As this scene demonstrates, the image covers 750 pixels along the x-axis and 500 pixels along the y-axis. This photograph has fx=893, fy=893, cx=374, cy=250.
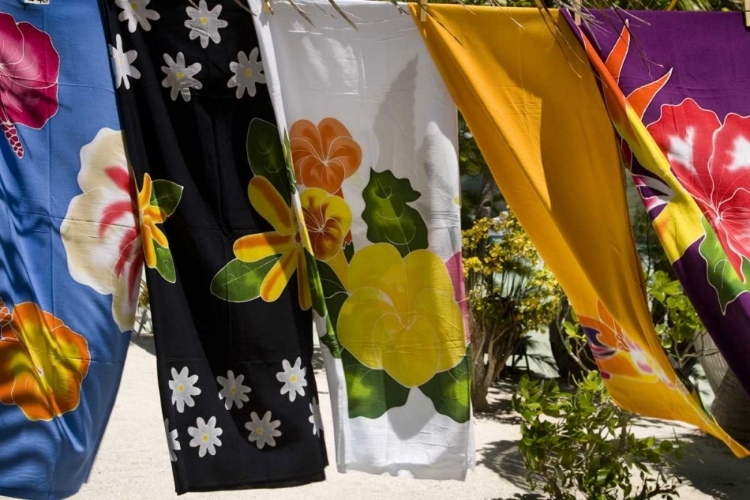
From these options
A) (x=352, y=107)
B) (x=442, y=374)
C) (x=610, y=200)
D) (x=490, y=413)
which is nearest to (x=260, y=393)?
(x=442, y=374)

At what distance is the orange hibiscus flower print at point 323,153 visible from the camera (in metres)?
2.38

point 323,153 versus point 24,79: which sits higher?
point 24,79

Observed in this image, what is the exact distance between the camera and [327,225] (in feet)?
7.79

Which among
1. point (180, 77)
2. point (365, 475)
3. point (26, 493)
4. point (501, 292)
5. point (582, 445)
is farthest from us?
point (501, 292)

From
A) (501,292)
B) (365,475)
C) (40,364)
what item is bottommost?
(365,475)

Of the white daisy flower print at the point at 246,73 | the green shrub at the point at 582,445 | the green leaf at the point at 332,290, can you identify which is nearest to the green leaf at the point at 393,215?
the green leaf at the point at 332,290

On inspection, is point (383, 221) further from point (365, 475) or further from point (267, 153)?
point (365, 475)

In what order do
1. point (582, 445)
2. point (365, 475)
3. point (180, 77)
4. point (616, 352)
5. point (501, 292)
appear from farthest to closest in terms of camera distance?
1. point (501, 292)
2. point (365, 475)
3. point (582, 445)
4. point (616, 352)
5. point (180, 77)

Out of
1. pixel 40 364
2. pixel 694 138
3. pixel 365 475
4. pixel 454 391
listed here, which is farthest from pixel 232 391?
pixel 365 475

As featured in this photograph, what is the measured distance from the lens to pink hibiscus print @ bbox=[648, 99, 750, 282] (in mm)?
2338

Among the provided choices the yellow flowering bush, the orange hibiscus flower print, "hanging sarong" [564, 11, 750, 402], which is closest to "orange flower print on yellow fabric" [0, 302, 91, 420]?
the orange hibiscus flower print

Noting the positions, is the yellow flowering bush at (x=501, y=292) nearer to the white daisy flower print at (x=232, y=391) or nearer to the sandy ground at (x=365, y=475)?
the sandy ground at (x=365, y=475)

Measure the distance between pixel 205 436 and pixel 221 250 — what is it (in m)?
0.48

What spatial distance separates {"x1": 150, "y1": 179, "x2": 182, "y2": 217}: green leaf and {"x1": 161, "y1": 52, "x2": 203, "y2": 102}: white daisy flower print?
22 centimetres
